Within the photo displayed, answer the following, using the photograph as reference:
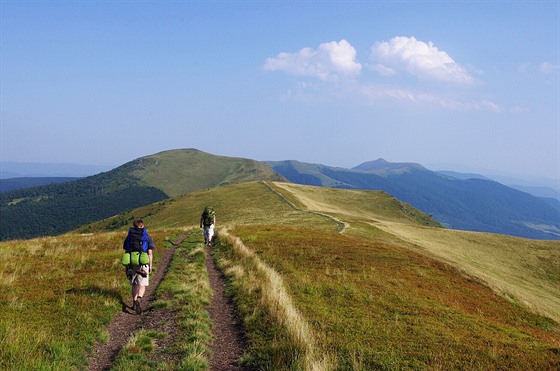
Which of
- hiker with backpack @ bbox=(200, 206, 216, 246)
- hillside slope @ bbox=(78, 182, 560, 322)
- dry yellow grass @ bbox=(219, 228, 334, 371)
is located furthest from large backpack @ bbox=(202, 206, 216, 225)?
hillside slope @ bbox=(78, 182, 560, 322)

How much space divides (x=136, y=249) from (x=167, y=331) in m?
4.07

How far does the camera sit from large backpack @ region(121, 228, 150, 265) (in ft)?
44.1

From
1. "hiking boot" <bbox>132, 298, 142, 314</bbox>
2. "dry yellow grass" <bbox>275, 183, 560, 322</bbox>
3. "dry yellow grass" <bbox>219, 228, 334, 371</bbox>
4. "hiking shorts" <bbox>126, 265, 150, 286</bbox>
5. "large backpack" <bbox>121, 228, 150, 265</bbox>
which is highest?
"large backpack" <bbox>121, 228, 150, 265</bbox>

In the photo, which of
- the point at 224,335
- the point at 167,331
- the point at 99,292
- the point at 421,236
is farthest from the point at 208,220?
the point at 421,236

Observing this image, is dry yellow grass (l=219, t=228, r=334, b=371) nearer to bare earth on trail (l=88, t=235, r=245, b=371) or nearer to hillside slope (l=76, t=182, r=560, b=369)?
hillside slope (l=76, t=182, r=560, b=369)

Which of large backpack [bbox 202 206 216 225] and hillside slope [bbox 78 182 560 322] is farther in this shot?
hillside slope [bbox 78 182 560 322]

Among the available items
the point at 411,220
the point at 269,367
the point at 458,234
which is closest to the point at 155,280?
the point at 269,367

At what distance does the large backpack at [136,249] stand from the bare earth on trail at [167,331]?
66.7 inches

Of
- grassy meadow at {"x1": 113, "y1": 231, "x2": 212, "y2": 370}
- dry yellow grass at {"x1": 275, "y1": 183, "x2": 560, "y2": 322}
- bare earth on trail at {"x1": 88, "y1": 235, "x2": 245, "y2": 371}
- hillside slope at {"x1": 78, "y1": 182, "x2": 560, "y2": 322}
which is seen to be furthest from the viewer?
dry yellow grass at {"x1": 275, "y1": 183, "x2": 560, "y2": 322}

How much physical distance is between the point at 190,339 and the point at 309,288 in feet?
23.9

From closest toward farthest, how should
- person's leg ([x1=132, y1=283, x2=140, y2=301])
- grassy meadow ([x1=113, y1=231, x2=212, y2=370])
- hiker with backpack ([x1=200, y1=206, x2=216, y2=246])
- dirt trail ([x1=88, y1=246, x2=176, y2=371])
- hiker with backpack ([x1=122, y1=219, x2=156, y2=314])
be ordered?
1. grassy meadow ([x1=113, y1=231, x2=212, y2=370])
2. dirt trail ([x1=88, y1=246, x2=176, y2=371])
3. person's leg ([x1=132, y1=283, x2=140, y2=301])
4. hiker with backpack ([x1=122, y1=219, x2=156, y2=314])
5. hiker with backpack ([x1=200, y1=206, x2=216, y2=246])

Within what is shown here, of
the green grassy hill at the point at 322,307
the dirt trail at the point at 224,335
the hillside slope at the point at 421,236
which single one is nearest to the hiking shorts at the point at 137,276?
the green grassy hill at the point at 322,307

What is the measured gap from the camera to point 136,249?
1373 centimetres

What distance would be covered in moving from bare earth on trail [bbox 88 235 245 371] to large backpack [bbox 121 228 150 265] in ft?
5.56
